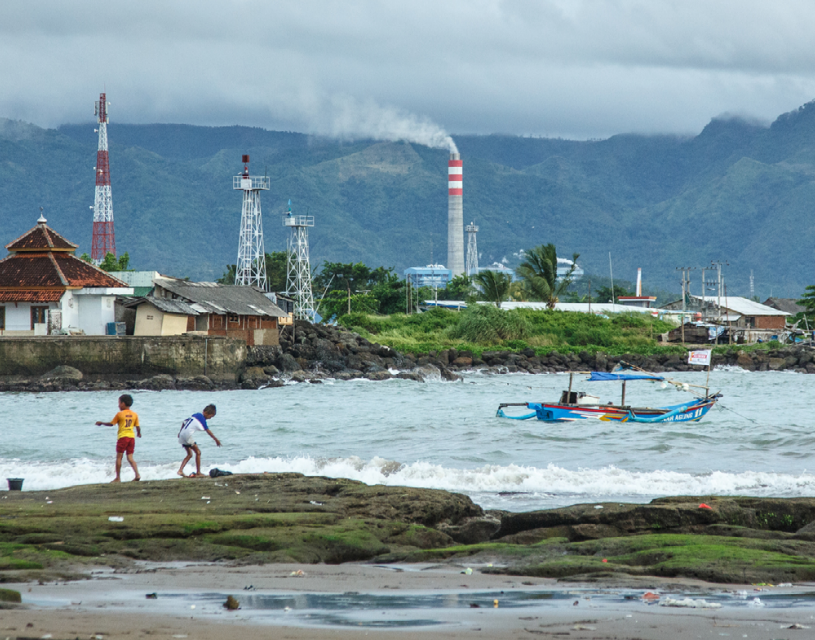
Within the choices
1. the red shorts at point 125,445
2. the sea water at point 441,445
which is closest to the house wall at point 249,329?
the sea water at point 441,445

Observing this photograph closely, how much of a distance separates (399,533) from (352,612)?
11.7 feet

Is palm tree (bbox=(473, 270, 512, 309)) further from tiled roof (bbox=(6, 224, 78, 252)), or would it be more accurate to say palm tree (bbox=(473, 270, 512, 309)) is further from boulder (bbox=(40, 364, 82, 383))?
boulder (bbox=(40, 364, 82, 383))

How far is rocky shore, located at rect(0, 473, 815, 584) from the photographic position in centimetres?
879

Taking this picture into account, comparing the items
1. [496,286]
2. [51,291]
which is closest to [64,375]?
[51,291]

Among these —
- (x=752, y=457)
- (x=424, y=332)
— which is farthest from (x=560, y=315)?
(x=752, y=457)

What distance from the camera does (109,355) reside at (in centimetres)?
3978

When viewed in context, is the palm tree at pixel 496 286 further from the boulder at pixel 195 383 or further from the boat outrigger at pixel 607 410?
the boat outrigger at pixel 607 410

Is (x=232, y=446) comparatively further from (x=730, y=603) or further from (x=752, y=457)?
(x=730, y=603)

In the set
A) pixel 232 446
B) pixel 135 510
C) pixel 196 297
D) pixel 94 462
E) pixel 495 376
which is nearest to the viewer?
pixel 135 510

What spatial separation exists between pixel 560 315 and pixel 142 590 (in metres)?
59.9

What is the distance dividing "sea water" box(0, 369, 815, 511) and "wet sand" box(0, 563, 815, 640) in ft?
18.9

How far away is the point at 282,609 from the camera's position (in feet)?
23.5

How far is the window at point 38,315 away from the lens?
41.6 metres

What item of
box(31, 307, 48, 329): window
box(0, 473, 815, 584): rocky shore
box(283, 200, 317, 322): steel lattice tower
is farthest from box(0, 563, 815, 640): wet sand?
box(283, 200, 317, 322): steel lattice tower
